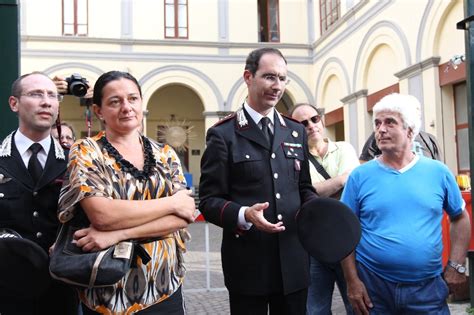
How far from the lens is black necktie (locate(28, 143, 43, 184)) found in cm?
240

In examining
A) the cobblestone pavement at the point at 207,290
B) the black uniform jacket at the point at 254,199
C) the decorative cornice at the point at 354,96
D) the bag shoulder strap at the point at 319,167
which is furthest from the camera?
the decorative cornice at the point at 354,96

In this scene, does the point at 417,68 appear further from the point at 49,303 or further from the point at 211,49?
the point at 49,303

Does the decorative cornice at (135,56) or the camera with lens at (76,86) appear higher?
the decorative cornice at (135,56)

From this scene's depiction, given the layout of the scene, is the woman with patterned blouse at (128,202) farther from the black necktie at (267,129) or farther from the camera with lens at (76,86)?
the black necktie at (267,129)

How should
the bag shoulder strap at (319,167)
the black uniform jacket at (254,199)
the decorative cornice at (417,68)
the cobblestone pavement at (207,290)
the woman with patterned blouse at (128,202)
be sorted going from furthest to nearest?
1. the decorative cornice at (417,68)
2. the cobblestone pavement at (207,290)
3. the bag shoulder strap at (319,167)
4. the black uniform jacket at (254,199)
5. the woman with patterned blouse at (128,202)

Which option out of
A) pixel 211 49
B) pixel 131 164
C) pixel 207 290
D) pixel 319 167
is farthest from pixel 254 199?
pixel 211 49

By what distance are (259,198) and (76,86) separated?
1116 millimetres

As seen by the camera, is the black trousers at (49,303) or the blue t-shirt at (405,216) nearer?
the black trousers at (49,303)

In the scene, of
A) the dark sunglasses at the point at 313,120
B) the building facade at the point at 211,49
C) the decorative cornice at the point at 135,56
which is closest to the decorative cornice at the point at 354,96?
the building facade at the point at 211,49

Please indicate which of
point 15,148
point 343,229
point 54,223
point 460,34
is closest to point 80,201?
point 54,223

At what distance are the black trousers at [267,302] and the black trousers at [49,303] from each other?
793 millimetres

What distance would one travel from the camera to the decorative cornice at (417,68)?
12.5m

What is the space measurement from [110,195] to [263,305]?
1031 mm

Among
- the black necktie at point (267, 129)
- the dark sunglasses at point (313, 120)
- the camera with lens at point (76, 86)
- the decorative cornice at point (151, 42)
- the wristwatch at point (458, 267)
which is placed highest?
the decorative cornice at point (151, 42)
